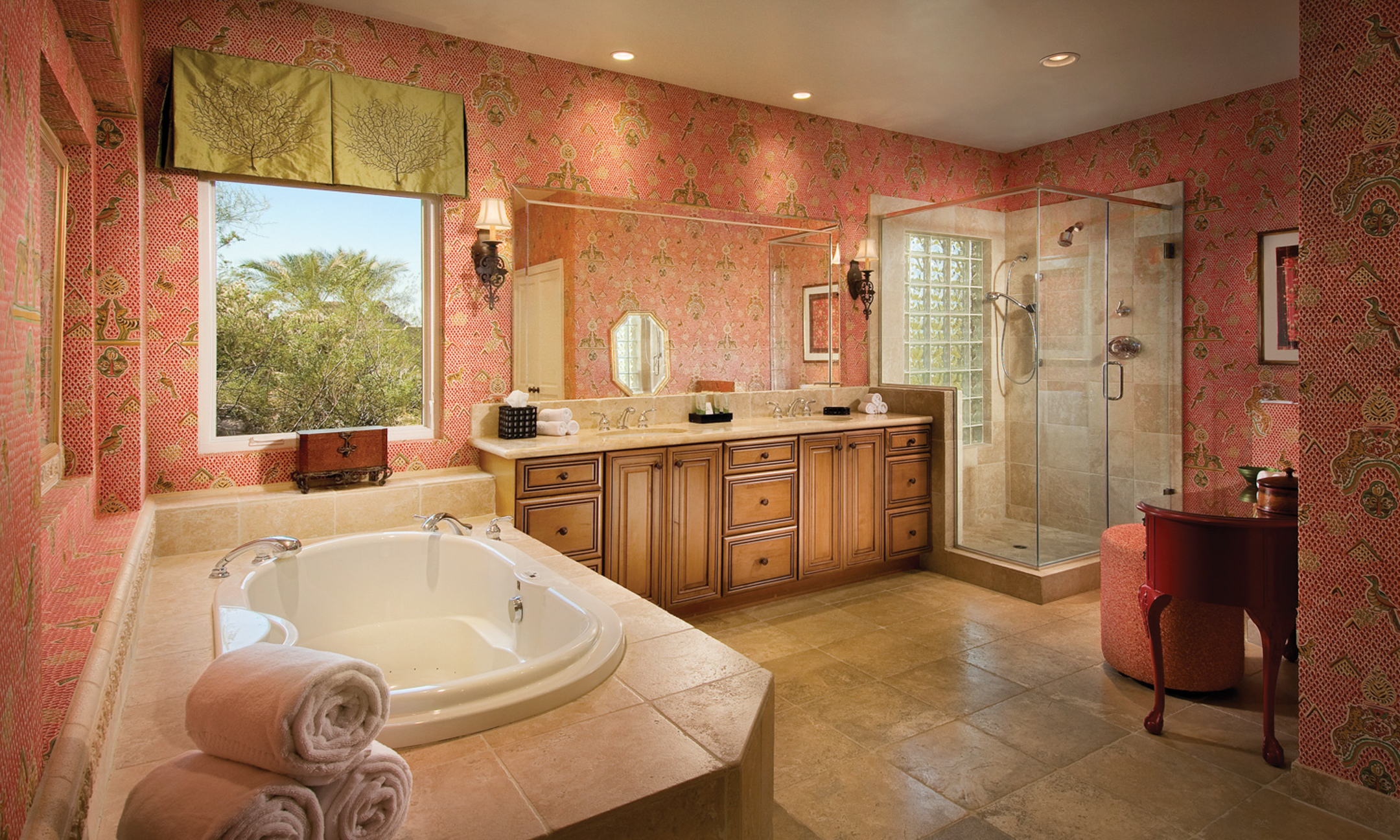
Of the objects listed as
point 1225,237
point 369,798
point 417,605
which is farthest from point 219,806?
point 1225,237

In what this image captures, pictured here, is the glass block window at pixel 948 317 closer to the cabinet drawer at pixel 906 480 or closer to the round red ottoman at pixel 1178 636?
the cabinet drawer at pixel 906 480

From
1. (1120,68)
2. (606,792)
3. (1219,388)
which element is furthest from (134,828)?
(1219,388)

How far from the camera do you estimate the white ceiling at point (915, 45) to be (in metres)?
3.22

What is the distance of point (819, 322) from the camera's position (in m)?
4.71

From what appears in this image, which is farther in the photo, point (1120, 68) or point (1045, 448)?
point (1045, 448)

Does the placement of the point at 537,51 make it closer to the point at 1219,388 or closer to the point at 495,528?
the point at 495,528

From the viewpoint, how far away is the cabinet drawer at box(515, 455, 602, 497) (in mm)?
3254

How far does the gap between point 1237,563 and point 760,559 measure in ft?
6.71

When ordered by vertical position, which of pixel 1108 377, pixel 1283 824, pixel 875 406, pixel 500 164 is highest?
pixel 500 164

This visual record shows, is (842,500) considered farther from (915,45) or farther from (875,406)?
(915,45)

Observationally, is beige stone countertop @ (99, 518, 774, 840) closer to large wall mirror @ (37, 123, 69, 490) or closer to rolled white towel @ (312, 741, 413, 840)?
rolled white towel @ (312, 741, 413, 840)

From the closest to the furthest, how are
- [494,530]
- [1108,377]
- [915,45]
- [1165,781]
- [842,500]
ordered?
1. [1165,781]
2. [494,530]
3. [915,45]
4. [842,500]
5. [1108,377]

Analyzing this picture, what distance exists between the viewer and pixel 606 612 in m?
2.12

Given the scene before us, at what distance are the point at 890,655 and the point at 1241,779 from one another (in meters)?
1.25
